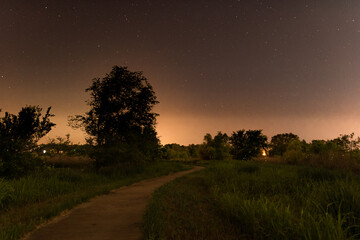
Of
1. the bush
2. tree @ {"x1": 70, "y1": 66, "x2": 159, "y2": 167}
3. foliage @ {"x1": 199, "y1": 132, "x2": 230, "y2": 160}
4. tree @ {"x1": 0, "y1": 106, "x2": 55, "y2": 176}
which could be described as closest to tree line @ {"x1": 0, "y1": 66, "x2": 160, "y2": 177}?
tree @ {"x1": 70, "y1": 66, "x2": 159, "y2": 167}

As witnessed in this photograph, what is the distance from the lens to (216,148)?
5953cm

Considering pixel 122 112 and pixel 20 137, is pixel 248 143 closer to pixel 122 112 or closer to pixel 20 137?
pixel 122 112

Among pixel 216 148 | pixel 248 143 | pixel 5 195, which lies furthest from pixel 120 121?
pixel 216 148

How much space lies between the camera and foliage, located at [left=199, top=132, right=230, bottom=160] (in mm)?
58500

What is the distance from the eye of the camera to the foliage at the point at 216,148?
58.5 meters

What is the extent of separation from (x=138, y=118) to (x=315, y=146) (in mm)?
30421

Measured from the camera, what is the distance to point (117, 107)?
1944 cm

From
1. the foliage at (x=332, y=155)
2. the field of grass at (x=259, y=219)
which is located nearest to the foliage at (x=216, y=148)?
the foliage at (x=332, y=155)

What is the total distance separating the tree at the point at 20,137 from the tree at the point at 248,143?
35259mm

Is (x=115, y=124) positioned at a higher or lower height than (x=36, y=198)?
higher

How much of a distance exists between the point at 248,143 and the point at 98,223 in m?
40.2

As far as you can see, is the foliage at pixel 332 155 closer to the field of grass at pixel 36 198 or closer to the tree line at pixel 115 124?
the tree line at pixel 115 124

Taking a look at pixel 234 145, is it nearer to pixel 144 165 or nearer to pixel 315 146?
pixel 315 146

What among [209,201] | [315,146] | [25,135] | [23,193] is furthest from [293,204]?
[315,146]
